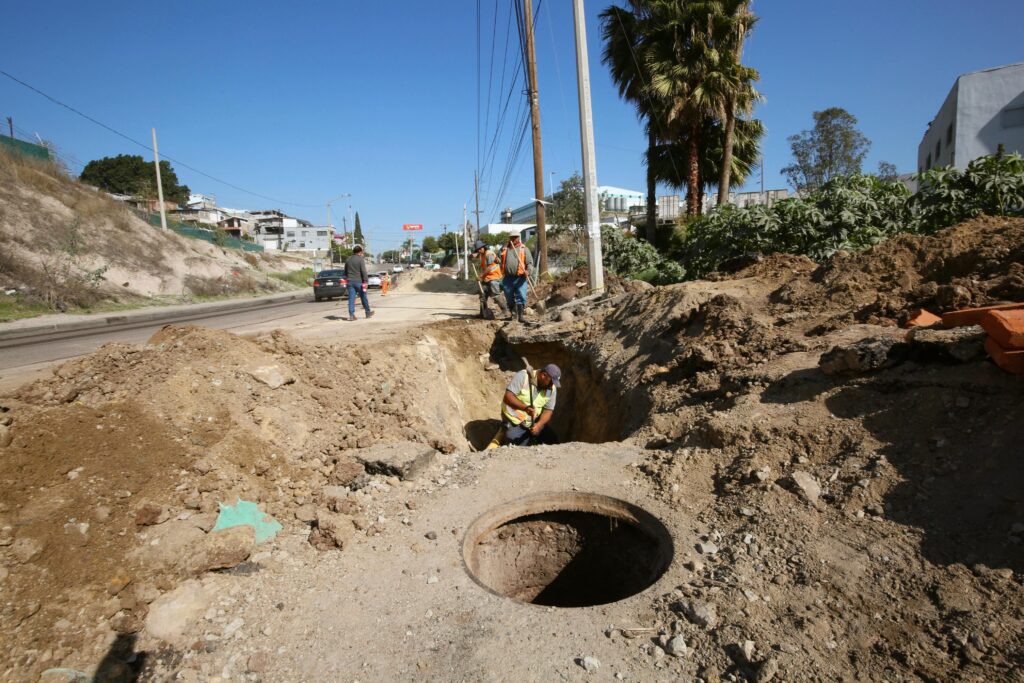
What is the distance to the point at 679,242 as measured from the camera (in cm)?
1712

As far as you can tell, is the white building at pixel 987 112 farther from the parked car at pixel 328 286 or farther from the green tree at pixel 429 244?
the green tree at pixel 429 244

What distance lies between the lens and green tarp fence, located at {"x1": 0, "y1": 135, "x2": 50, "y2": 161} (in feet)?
81.5

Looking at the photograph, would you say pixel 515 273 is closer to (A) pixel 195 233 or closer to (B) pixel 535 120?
(B) pixel 535 120

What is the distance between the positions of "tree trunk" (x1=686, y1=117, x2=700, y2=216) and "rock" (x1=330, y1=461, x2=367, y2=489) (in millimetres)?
14882

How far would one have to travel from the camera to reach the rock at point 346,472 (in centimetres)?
473

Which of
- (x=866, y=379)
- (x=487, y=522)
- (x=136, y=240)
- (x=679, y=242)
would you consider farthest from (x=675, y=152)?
(x=136, y=240)

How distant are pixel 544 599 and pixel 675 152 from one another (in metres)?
17.6

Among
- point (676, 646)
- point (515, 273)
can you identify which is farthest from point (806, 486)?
point (515, 273)

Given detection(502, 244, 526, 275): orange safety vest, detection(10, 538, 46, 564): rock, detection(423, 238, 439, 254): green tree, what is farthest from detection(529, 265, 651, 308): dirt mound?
detection(423, 238, 439, 254): green tree

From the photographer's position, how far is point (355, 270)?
12.4 m

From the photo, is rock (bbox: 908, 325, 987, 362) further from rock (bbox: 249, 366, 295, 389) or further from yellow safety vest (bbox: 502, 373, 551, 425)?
rock (bbox: 249, 366, 295, 389)

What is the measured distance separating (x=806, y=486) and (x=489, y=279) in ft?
29.1

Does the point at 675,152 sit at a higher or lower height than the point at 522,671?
higher

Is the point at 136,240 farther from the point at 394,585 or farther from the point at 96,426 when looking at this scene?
the point at 394,585
